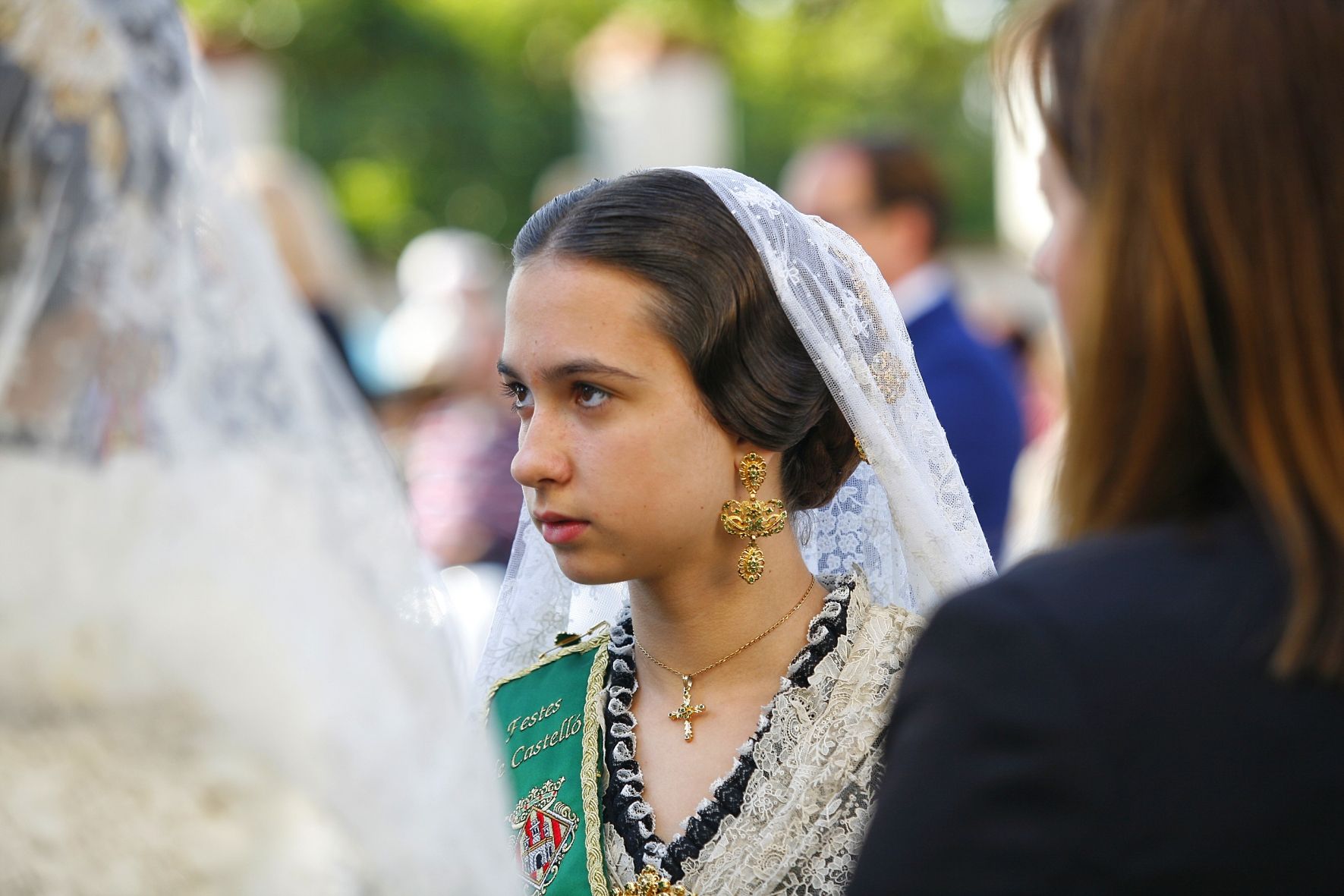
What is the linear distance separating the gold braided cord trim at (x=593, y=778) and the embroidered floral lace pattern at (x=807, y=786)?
3cm

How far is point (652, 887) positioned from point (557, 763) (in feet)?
0.92

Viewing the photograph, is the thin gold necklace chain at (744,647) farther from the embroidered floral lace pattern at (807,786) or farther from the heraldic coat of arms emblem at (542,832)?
the heraldic coat of arms emblem at (542,832)

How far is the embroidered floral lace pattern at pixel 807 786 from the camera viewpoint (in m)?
1.99

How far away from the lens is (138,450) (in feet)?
4.25

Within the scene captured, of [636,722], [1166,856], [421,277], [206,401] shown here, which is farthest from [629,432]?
[421,277]

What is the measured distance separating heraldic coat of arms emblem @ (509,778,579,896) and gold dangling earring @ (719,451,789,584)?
1.40ft

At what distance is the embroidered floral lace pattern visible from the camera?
1991 millimetres

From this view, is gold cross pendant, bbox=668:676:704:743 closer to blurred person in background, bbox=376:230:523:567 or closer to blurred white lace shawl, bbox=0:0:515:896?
blurred white lace shawl, bbox=0:0:515:896

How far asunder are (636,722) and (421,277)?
6.06m

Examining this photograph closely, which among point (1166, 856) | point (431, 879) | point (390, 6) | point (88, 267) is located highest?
point (390, 6)

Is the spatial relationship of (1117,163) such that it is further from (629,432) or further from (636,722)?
(636,722)

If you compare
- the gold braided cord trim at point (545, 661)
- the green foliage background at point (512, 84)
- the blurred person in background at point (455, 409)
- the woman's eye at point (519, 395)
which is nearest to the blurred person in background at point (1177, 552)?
the woman's eye at point (519, 395)

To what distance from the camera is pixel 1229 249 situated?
1171 millimetres

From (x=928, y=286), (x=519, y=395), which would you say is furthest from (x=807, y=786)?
(x=928, y=286)
